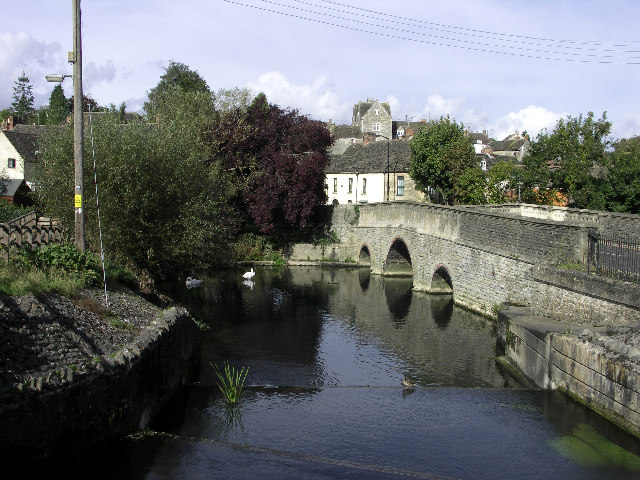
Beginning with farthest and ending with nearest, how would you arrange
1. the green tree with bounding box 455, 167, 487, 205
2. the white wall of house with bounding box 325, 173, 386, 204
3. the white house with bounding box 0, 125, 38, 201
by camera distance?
the white wall of house with bounding box 325, 173, 386, 204, the white house with bounding box 0, 125, 38, 201, the green tree with bounding box 455, 167, 487, 205

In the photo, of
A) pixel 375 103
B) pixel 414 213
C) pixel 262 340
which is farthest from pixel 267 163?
pixel 375 103

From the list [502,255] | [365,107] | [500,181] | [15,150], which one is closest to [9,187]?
[15,150]

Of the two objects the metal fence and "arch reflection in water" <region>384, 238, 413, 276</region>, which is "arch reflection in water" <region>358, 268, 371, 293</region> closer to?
"arch reflection in water" <region>384, 238, 413, 276</region>

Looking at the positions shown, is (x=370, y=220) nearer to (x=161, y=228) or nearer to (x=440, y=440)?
(x=161, y=228)

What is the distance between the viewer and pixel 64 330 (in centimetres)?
1102

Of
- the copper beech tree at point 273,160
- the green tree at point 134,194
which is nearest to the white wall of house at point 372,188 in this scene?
the copper beech tree at point 273,160

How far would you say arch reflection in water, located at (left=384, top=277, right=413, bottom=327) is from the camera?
2662 centimetres

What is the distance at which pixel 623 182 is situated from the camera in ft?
101

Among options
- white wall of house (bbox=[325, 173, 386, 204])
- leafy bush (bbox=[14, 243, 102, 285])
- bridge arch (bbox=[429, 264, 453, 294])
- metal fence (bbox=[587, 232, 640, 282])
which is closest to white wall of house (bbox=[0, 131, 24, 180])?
white wall of house (bbox=[325, 173, 386, 204])

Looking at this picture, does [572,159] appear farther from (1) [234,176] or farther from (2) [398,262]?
(1) [234,176]

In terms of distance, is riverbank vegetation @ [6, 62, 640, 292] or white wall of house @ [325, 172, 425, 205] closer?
riverbank vegetation @ [6, 62, 640, 292]

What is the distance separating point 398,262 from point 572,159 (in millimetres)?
12185

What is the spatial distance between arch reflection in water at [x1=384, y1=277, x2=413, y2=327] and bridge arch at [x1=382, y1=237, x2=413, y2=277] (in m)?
0.80

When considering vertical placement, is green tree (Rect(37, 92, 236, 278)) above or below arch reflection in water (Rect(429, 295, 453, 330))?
above
